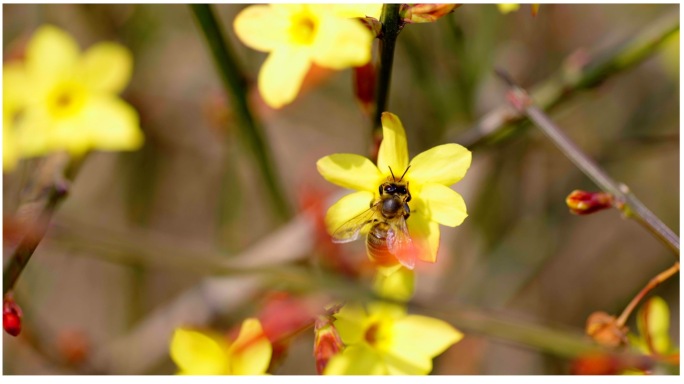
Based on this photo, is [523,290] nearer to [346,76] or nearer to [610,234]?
[610,234]

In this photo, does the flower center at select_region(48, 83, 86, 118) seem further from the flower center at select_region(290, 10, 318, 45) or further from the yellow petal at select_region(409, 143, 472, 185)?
the yellow petal at select_region(409, 143, 472, 185)

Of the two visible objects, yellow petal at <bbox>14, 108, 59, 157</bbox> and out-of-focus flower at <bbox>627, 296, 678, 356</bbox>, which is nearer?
out-of-focus flower at <bbox>627, 296, 678, 356</bbox>

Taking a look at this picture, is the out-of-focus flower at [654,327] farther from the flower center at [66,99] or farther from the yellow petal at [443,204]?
the flower center at [66,99]

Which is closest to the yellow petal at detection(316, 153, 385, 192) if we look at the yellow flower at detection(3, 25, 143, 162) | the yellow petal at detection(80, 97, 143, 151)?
the yellow flower at detection(3, 25, 143, 162)

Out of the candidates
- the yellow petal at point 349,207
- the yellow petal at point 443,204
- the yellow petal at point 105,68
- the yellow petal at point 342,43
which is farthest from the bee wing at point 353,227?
the yellow petal at point 105,68

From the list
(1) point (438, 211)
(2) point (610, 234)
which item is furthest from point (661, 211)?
(1) point (438, 211)

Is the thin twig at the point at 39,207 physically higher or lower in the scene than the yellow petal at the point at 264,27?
lower
